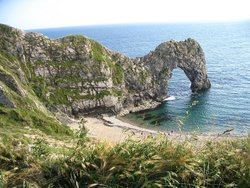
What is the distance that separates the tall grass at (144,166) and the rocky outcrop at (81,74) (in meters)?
61.0

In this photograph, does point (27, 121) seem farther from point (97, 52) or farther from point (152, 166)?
point (97, 52)

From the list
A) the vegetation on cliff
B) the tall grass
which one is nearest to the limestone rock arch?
the vegetation on cliff

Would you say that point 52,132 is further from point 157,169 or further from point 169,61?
point 169,61

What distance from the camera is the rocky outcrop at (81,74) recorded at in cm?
7638

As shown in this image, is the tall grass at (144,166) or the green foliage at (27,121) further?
the green foliage at (27,121)

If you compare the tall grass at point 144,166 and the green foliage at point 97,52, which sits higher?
the tall grass at point 144,166

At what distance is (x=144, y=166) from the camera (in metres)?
7.76

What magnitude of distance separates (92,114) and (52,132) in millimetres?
33221

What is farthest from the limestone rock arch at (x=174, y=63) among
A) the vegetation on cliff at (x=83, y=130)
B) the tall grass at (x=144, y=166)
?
the tall grass at (x=144, y=166)

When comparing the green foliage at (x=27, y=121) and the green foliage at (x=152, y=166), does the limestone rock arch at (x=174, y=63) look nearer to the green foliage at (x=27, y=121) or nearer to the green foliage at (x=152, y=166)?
the green foliage at (x=27, y=121)

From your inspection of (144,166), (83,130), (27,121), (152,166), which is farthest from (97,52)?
(144,166)

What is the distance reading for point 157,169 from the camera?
25.5 feet

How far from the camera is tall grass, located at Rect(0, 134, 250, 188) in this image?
303 inches

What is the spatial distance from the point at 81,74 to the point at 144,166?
7423 cm
